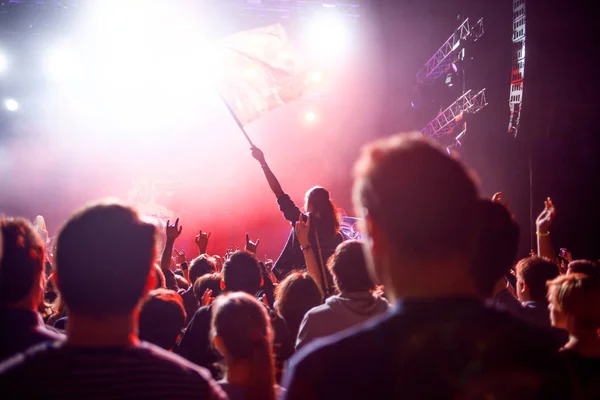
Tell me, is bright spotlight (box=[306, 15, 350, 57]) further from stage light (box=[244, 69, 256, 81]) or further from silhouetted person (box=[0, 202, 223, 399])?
silhouetted person (box=[0, 202, 223, 399])

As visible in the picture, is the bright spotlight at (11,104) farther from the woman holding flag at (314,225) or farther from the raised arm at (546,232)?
the raised arm at (546,232)

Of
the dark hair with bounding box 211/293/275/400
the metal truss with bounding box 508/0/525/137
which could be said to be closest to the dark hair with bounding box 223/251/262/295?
the dark hair with bounding box 211/293/275/400

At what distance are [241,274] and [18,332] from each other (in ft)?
6.46

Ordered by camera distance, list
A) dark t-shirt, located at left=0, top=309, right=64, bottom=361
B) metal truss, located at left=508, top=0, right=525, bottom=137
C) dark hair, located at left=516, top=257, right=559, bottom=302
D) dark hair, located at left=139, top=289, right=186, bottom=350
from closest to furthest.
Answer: dark t-shirt, located at left=0, top=309, right=64, bottom=361 → dark hair, located at left=139, top=289, right=186, bottom=350 → dark hair, located at left=516, top=257, right=559, bottom=302 → metal truss, located at left=508, top=0, right=525, bottom=137

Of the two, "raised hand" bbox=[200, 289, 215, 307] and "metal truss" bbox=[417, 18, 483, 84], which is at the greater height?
"metal truss" bbox=[417, 18, 483, 84]

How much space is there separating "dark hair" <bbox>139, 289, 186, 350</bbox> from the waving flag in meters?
5.06

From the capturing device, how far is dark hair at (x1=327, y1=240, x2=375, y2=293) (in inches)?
123

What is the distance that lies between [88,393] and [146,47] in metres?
11.6

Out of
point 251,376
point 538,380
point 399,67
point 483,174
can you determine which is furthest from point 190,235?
point 538,380

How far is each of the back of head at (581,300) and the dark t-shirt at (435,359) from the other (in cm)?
155

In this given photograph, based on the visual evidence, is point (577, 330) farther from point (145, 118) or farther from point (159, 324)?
point (145, 118)

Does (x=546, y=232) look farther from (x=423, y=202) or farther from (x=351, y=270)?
(x=423, y=202)

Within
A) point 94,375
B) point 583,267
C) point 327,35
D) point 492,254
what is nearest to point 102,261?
point 94,375

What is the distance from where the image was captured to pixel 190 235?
64.5 feet
